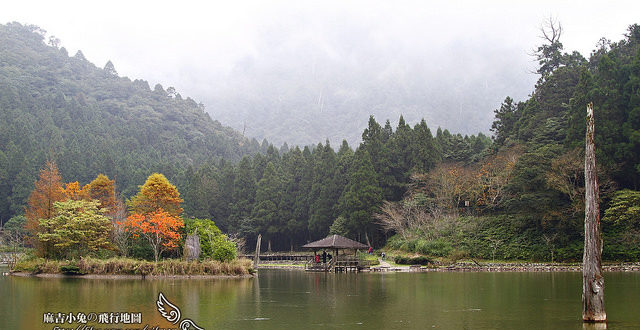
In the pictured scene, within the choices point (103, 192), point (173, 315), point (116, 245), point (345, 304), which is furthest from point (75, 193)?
point (345, 304)

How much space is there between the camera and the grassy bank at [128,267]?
27516mm

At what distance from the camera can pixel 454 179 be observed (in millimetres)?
42719

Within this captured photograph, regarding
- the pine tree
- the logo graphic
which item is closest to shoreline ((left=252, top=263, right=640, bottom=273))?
the logo graphic

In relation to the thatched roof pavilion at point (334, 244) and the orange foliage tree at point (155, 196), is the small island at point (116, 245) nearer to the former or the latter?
the orange foliage tree at point (155, 196)

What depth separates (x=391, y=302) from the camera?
1683 cm

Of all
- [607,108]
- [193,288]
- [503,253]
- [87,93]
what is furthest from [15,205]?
[87,93]

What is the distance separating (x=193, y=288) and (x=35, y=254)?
1513cm

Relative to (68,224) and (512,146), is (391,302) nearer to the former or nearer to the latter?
(68,224)

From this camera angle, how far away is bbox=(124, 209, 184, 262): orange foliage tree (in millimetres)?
29802

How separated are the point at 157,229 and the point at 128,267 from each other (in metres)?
3.16

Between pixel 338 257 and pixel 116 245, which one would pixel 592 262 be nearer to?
pixel 338 257

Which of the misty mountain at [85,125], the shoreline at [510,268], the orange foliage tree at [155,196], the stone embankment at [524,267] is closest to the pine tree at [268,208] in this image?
the orange foliage tree at [155,196]

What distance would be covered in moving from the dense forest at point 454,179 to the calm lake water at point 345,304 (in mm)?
11717

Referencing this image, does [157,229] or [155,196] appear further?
[155,196]
